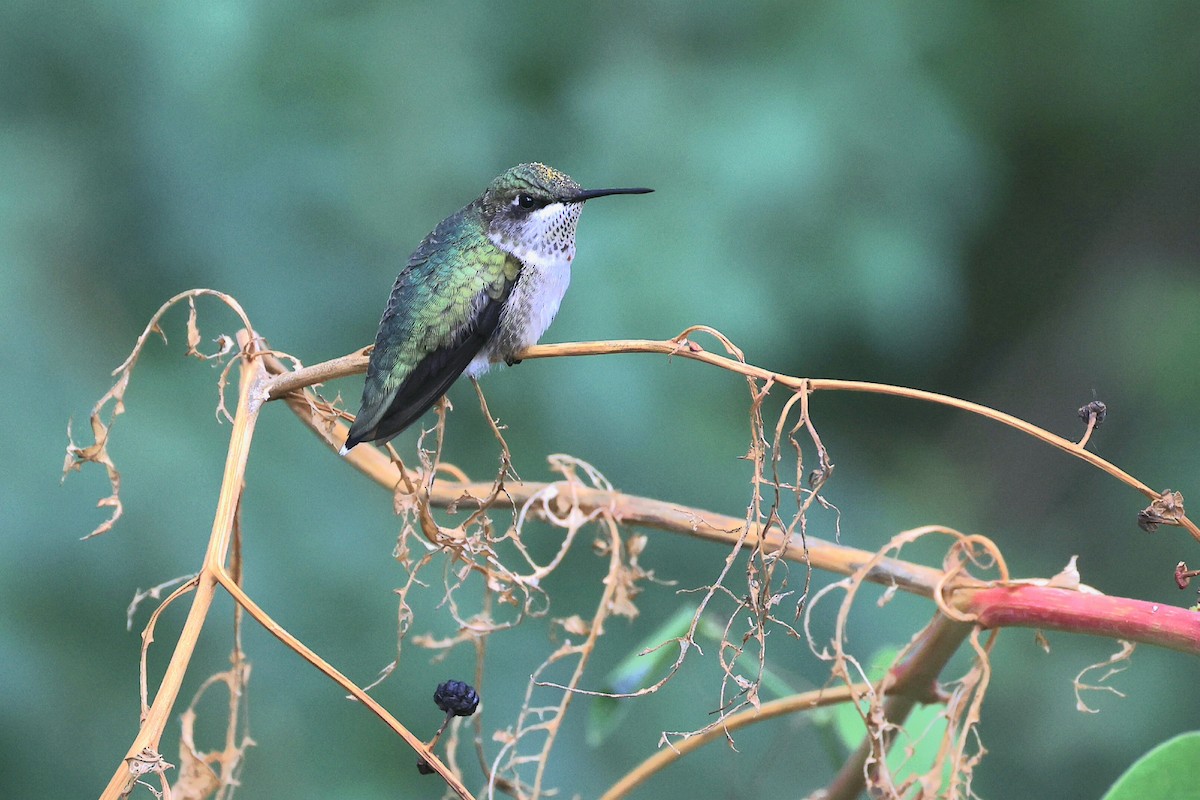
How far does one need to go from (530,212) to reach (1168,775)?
1035 mm

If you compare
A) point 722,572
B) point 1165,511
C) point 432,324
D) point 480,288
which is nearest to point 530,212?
point 480,288

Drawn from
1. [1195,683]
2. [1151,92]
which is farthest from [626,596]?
[1151,92]

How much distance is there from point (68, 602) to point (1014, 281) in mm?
3835

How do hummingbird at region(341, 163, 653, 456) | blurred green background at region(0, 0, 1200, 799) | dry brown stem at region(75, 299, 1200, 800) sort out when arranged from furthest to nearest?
blurred green background at region(0, 0, 1200, 799)
hummingbird at region(341, 163, 653, 456)
dry brown stem at region(75, 299, 1200, 800)

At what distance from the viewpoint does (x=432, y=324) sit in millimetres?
1498

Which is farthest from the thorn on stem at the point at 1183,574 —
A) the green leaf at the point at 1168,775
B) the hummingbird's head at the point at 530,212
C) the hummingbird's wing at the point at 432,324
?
the hummingbird's head at the point at 530,212

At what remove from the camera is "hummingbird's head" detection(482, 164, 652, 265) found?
65.6 inches

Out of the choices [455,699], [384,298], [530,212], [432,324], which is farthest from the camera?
[384,298]

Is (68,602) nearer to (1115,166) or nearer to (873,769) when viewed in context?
(873,769)

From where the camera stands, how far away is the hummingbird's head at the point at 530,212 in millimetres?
1667

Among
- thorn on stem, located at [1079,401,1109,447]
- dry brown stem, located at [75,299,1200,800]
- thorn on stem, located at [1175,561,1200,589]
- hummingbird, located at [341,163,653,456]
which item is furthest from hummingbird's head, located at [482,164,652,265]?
thorn on stem, located at [1175,561,1200,589]

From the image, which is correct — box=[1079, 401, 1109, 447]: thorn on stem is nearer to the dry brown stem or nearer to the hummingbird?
the dry brown stem

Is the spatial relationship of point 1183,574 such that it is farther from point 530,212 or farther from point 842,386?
point 530,212

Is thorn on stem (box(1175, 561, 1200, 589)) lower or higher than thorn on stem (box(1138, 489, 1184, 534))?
lower
